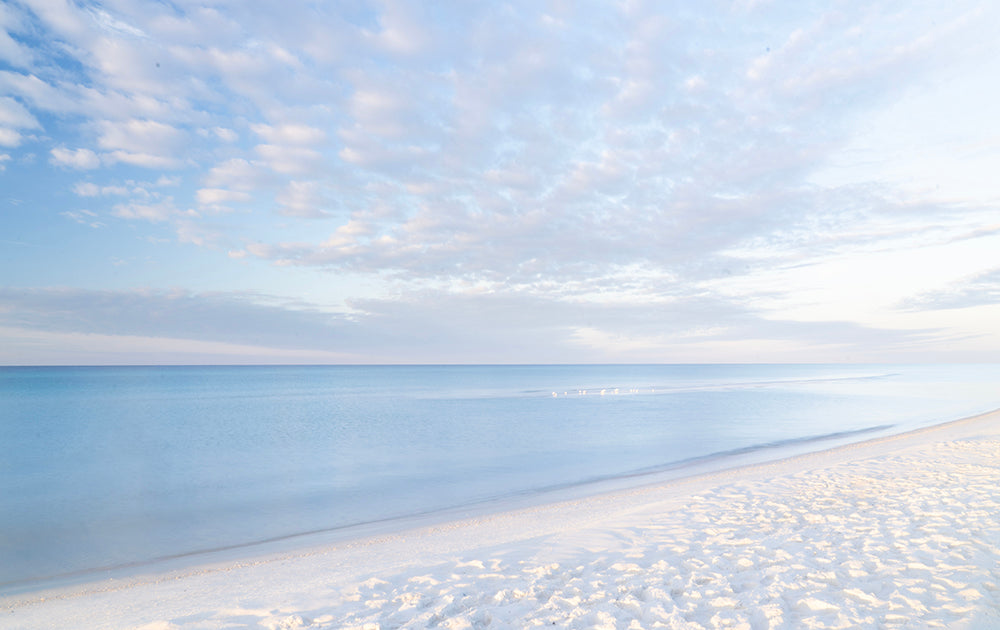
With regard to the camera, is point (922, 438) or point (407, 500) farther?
point (922, 438)

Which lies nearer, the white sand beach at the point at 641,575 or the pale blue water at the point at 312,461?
the white sand beach at the point at 641,575

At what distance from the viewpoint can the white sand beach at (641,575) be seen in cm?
506

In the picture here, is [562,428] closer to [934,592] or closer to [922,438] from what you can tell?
[922,438]

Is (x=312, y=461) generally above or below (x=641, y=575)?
below

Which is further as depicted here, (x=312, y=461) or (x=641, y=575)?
(x=312, y=461)

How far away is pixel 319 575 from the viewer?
7.51 m

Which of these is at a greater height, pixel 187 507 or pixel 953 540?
pixel 953 540

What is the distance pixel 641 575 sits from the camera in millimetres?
6137

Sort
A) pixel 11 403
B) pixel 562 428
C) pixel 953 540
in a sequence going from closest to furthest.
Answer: pixel 953 540 < pixel 562 428 < pixel 11 403

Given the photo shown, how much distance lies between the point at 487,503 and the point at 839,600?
397 inches

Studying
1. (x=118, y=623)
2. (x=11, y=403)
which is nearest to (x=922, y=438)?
(x=118, y=623)

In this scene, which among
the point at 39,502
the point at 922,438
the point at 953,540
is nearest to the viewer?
the point at 953,540

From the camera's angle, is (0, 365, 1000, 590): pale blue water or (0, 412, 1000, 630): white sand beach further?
(0, 365, 1000, 590): pale blue water

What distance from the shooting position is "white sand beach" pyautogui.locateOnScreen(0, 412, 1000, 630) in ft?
16.6
